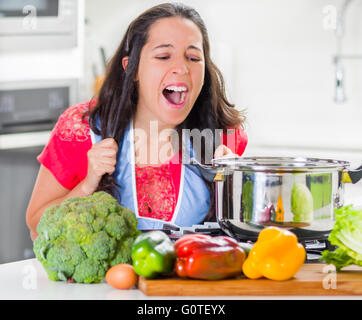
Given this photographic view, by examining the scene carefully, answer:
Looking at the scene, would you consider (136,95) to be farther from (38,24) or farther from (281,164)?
(38,24)

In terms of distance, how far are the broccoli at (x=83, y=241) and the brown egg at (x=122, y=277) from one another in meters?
0.03

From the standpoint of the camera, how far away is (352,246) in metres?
1.13

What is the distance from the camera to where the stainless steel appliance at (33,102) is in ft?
8.59

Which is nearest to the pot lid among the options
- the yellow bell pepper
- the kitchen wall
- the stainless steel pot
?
the stainless steel pot

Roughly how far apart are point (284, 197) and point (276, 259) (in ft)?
0.52

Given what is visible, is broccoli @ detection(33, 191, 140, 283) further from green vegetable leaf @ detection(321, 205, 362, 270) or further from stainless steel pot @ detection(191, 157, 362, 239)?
green vegetable leaf @ detection(321, 205, 362, 270)

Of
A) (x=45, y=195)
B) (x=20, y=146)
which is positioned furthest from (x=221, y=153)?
(x=20, y=146)

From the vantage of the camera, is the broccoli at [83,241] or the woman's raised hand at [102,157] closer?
the broccoli at [83,241]

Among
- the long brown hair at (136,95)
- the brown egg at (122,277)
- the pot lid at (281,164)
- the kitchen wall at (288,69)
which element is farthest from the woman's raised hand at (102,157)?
the kitchen wall at (288,69)

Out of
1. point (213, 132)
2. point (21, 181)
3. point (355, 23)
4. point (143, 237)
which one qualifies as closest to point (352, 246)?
point (143, 237)

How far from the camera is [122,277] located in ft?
3.51

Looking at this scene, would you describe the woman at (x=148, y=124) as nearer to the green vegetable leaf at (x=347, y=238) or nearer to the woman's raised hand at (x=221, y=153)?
the woman's raised hand at (x=221, y=153)
